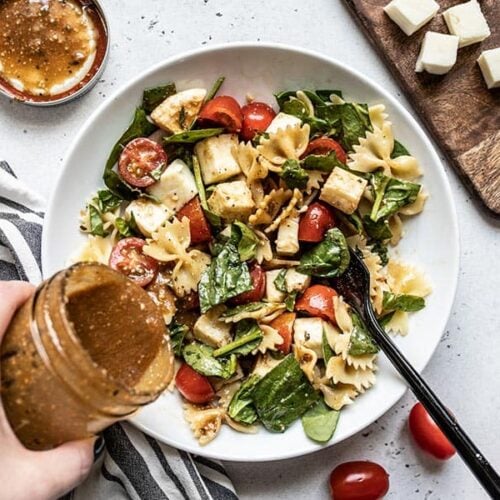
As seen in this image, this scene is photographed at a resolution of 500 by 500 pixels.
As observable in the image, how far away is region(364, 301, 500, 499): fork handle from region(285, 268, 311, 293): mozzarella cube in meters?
0.22

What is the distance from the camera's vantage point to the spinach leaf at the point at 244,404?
124 inches

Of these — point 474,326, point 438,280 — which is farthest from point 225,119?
point 474,326

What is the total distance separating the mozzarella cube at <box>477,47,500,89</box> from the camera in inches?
132

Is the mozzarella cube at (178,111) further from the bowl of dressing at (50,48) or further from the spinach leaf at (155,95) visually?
the bowl of dressing at (50,48)

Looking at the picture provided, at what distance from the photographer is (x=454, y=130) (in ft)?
11.2

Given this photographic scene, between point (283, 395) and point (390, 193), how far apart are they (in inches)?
31.3

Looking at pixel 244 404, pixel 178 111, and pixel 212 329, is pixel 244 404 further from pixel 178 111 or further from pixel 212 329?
pixel 178 111

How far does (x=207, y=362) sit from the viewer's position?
10.2 feet

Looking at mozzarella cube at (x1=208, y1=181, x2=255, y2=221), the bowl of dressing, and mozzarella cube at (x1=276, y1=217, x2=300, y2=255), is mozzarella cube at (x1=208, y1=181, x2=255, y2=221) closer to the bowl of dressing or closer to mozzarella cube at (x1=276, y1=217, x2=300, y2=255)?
mozzarella cube at (x1=276, y1=217, x2=300, y2=255)

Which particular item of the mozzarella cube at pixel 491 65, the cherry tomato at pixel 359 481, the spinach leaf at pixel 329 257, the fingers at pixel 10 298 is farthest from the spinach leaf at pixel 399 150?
the fingers at pixel 10 298

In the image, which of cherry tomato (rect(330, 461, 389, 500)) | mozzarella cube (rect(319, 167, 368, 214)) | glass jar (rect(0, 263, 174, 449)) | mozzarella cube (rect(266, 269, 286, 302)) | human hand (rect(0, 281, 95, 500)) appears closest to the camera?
glass jar (rect(0, 263, 174, 449))

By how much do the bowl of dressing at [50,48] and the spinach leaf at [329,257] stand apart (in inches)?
40.6

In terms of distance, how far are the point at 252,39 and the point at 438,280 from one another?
1.14 metres

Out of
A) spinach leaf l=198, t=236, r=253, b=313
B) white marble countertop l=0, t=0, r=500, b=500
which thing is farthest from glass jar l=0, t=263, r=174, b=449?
white marble countertop l=0, t=0, r=500, b=500
